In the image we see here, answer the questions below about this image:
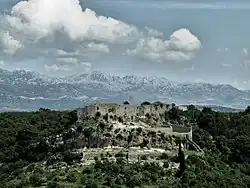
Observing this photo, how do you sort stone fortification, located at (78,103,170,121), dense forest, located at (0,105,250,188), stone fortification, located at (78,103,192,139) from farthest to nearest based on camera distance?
stone fortification, located at (78,103,170,121), stone fortification, located at (78,103,192,139), dense forest, located at (0,105,250,188)

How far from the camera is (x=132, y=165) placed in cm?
8100

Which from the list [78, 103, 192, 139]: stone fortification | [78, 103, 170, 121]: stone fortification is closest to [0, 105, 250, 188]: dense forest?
[78, 103, 170, 121]: stone fortification

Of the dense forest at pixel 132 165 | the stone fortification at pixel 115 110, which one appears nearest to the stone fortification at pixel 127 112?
the stone fortification at pixel 115 110

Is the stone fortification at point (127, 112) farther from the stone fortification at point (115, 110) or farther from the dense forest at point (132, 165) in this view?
the dense forest at point (132, 165)

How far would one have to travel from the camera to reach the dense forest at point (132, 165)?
76250 millimetres

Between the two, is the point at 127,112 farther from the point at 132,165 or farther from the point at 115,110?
the point at 132,165

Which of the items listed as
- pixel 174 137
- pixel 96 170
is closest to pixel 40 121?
pixel 174 137

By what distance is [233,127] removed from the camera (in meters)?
126

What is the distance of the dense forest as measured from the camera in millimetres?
76250

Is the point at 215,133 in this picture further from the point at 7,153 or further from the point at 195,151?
the point at 7,153

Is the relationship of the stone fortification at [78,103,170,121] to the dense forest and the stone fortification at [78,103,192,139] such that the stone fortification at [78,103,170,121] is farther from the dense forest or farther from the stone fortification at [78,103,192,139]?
the dense forest

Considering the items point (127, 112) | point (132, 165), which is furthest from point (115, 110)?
point (132, 165)

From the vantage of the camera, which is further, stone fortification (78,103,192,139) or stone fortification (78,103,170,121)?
stone fortification (78,103,170,121)

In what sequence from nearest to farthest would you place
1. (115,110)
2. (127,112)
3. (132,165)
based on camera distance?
A: (132,165) → (115,110) → (127,112)
